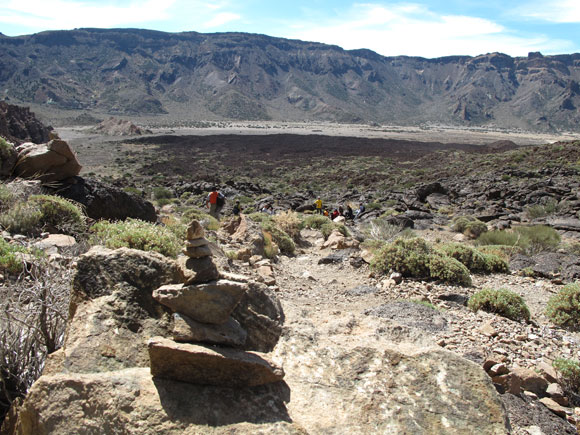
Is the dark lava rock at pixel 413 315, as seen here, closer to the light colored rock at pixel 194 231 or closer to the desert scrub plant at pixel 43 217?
the light colored rock at pixel 194 231

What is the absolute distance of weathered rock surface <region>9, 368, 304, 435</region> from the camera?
2451 millimetres

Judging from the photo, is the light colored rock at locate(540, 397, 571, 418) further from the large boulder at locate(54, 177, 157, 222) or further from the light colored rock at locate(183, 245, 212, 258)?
the large boulder at locate(54, 177, 157, 222)

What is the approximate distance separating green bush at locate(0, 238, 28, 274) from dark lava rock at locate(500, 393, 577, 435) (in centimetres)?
544

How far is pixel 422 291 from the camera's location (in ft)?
23.9

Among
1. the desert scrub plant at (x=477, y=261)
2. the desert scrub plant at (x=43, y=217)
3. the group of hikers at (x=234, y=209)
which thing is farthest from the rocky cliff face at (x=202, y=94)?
the desert scrub plant at (x=477, y=261)

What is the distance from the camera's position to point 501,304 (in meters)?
6.28

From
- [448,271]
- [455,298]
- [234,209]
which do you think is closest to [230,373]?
[455,298]

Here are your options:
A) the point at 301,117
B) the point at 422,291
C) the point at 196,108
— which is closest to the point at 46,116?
the point at 196,108

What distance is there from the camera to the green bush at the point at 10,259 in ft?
16.2

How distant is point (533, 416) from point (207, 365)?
10.2 feet

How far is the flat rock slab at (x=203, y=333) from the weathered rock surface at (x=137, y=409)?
297 mm

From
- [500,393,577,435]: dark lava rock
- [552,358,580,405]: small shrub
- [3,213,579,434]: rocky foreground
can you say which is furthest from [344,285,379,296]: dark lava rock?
[500,393,577,435]: dark lava rock

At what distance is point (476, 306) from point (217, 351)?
4.96 m

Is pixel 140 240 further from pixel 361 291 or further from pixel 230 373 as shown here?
pixel 361 291
